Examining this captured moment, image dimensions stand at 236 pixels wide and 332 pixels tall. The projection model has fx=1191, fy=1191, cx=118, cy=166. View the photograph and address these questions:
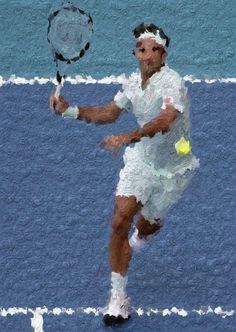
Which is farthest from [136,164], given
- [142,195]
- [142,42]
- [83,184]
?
[83,184]

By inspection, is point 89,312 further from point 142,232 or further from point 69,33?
point 69,33

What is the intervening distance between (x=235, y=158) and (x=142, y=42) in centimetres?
172

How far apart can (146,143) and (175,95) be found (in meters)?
0.39

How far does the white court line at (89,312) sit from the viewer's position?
6945mm

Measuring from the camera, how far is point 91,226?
7.40 metres

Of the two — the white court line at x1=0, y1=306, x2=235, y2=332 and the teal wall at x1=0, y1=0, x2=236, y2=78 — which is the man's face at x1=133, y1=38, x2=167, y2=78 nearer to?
the white court line at x1=0, y1=306, x2=235, y2=332

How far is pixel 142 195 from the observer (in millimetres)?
6469

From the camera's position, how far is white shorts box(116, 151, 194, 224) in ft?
21.1

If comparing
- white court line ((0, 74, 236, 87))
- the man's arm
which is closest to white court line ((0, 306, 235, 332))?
the man's arm

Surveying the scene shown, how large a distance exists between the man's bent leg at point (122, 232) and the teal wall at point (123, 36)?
1846 millimetres

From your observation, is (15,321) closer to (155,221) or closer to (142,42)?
(155,221)

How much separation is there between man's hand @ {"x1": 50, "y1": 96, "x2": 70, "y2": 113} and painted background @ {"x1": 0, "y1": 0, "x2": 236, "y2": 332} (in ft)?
4.24

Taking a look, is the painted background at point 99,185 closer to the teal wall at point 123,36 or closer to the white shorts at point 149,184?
the teal wall at point 123,36

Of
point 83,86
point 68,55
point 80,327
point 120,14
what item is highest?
point 120,14
